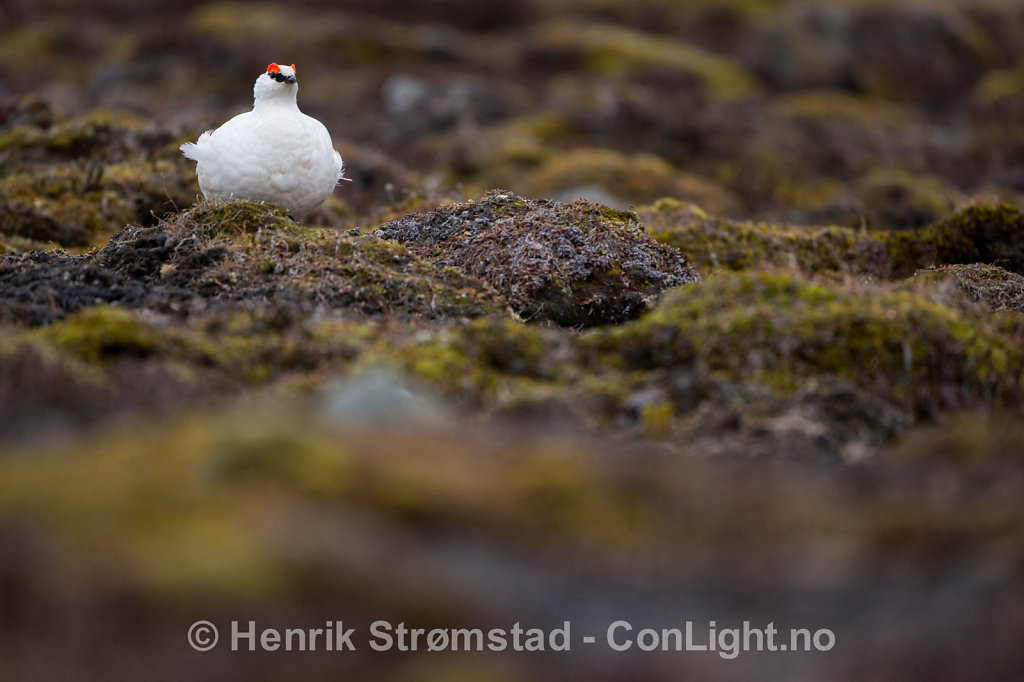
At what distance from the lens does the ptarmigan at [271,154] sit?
24.8ft

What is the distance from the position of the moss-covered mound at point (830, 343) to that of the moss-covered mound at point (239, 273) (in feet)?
4.52

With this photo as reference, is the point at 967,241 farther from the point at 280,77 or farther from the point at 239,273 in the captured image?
the point at 239,273

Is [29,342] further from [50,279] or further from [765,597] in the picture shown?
[765,597]

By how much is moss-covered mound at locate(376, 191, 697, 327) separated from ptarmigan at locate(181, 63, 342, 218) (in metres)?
0.73

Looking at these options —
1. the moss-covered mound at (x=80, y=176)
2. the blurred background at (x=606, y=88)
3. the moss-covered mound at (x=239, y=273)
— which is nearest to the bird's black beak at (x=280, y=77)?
the moss-covered mound at (x=239, y=273)

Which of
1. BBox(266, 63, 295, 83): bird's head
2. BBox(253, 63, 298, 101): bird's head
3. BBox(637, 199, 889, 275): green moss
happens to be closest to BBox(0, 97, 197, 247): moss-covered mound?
BBox(253, 63, 298, 101): bird's head

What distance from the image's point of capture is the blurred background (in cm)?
1695

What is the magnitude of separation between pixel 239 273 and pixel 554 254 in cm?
212

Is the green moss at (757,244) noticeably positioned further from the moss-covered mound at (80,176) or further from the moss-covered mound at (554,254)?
the moss-covered mound at (80,176)

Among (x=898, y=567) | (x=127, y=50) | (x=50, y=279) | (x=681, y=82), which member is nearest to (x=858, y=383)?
(x=898, y=567)

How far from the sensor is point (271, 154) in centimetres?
754

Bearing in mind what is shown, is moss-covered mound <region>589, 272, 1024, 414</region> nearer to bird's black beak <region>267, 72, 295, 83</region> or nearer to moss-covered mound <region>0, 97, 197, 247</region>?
bird's black beak <region>267, 72, 295, 83</region>

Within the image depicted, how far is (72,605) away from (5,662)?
0.75ft

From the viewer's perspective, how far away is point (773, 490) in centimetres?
410
